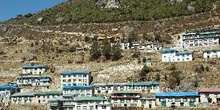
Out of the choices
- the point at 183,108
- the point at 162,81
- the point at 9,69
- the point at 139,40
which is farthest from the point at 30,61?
the point at 183,108

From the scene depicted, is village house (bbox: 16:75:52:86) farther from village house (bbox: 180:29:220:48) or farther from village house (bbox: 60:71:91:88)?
village house (bbox: 180:29:220:48)

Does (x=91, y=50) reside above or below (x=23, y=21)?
below

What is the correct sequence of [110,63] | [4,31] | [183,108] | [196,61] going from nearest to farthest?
[183,108], [196,61], [110,63], [4,31]

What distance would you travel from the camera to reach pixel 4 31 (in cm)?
12862

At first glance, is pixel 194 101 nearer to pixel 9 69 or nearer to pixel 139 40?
pixel 139 40

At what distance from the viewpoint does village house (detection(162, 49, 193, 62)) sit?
7732 cm

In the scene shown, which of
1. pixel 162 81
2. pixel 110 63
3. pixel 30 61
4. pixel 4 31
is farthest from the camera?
pixel 4 31

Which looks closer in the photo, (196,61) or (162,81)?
(162,81)

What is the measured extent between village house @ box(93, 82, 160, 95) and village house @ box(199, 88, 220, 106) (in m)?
8.35

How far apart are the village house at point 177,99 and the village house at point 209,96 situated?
758 millimetres

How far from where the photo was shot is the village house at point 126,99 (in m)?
65.1

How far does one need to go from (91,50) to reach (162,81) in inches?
868

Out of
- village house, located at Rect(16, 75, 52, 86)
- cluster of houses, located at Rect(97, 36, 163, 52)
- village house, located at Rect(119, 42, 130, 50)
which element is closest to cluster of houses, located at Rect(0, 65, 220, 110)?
village house, located at Rect(16, 75, 52, 86)

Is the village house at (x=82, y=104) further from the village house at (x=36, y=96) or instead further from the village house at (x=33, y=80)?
the village house at (x=33, y=80)
